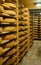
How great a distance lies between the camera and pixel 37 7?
20.4 ft

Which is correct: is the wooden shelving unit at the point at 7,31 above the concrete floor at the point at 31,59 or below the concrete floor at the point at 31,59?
above

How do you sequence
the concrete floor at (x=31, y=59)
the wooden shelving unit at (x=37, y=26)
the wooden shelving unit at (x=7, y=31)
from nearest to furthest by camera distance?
the wooden shelving unit at (x=7, y=31), the concrete floor at (x=31, y=59), the wooden shelving unit at (x=37, y=26)

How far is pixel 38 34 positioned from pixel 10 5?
674 cm

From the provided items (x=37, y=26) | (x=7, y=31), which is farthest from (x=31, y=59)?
(x=37, y=26)

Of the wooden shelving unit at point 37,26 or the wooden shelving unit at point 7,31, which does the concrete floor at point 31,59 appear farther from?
the wooden shelving unit at point 37,26

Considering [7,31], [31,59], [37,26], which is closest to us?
[7,31]

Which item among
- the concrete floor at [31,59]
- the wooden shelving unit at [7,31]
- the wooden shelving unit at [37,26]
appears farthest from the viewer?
the wooden shelving unit at [37,26]

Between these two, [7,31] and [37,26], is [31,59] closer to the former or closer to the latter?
[7,31]

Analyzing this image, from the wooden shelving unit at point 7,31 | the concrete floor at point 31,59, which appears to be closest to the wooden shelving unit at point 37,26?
the concrete floor at point 31,59

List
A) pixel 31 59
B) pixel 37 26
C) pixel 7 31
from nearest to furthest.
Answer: pixel 7 31 < pixel 31 59 < pixel 37 26

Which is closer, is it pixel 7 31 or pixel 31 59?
pixel 7 31

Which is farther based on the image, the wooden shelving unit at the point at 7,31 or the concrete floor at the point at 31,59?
the concrete floor at the point at 31,59

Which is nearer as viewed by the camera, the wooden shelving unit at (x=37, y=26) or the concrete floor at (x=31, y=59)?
the concrete floor at (x=31, y=59)

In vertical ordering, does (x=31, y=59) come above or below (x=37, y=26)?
below
